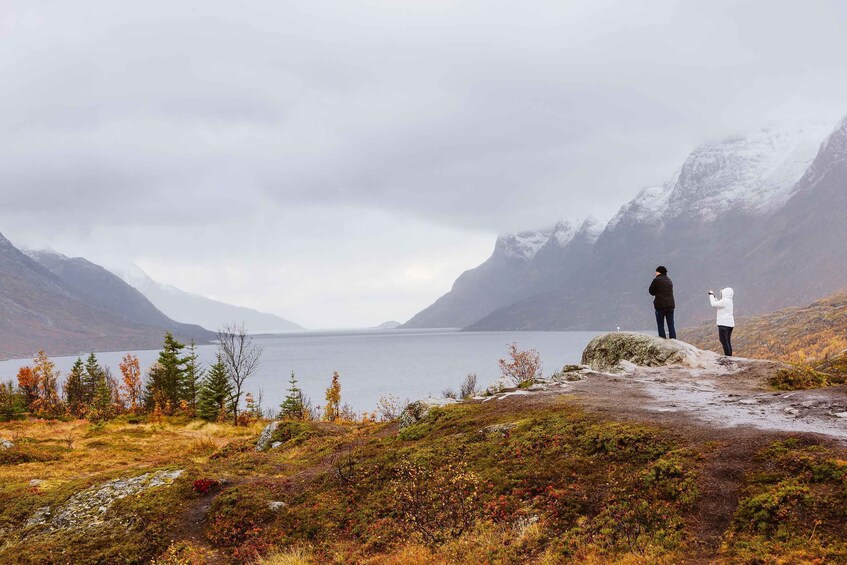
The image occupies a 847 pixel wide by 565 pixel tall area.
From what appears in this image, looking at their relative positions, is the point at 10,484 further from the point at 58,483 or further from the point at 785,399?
the point at 785,399

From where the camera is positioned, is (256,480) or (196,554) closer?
(196,554)

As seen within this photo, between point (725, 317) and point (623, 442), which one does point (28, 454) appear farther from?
point (725, 317)

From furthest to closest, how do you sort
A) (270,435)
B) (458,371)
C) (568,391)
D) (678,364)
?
(458,371) < (270,435) < (678,364) < (568,391)

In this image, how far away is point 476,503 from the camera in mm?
10789

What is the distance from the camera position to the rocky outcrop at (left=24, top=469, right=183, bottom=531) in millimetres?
12961

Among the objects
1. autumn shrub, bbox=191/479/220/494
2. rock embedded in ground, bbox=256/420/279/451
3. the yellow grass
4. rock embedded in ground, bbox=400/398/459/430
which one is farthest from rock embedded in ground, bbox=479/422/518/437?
rock embedded in ground, bbox=256/420/279/451

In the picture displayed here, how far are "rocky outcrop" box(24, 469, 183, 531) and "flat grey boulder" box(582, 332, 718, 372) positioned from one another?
19.4 metres

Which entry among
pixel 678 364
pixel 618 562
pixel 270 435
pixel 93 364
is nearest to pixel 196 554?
pixel 618 562

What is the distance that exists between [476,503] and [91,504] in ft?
36.1

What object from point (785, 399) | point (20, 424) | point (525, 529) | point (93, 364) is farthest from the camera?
point (93, 364)

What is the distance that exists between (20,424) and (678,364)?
4792 centimetres

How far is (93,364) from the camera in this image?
81812mm

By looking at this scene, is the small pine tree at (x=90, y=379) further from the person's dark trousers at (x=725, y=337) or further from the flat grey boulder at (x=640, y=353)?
the person's dark trousers at (x=725, y=337)

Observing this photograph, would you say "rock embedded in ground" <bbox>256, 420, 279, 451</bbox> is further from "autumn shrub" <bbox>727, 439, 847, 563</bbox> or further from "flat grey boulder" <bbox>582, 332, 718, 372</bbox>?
"autumn shrub" <bbox>727, 439, 847, 563</bbox>
